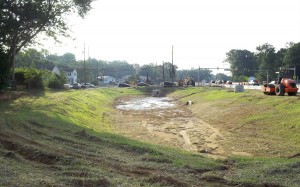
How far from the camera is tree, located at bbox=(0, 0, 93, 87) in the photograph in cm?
3876

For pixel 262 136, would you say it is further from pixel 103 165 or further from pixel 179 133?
pixel 103 165

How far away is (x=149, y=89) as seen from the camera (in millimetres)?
92000

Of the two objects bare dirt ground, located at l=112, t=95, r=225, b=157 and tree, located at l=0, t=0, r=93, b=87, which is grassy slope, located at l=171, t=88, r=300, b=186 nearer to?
bare dirt ground, located at l=112, t=95, r=225, b=157

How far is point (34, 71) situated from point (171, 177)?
42.4 m

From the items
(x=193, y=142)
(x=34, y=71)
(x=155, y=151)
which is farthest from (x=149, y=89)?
(x=155, y=151)

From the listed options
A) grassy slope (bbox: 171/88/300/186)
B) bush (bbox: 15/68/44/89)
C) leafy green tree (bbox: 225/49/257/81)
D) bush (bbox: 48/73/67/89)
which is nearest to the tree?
bush (bbox: 15/68/44/89)

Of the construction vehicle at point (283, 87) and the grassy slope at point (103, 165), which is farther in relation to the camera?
the construction vehicle at point (283, 87)

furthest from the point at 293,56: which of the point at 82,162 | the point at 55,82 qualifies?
the point at 82,162

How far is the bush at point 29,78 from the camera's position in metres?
48.5

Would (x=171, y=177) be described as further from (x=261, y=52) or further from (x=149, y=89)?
(x=261, y=52)

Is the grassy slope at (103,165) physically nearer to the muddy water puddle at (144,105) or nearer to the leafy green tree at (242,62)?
the muddy water puddle at (144,105)

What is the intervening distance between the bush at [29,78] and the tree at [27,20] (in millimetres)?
3718

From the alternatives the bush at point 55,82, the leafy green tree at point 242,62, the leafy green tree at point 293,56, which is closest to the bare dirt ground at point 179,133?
the bush at point 55,82

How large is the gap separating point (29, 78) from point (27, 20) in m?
10.6
